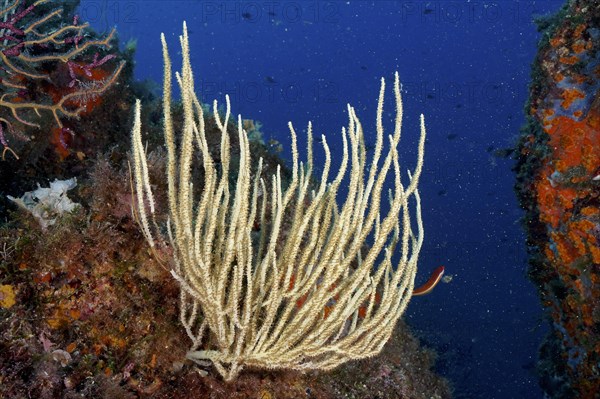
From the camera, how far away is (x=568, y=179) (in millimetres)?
4777

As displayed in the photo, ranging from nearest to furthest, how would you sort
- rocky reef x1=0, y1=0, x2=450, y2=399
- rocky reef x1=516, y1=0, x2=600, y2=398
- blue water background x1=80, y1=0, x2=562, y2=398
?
rocky reef x1=0, y1=0, x2=450, y2=399 → rocky reef x1=516, y1=0, x2=600, y2=398 → blue water background x1=80, y1=0, x2=562, y2=398

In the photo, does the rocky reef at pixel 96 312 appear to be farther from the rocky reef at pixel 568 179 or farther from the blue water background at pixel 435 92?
the blue water background at pixel 435 92

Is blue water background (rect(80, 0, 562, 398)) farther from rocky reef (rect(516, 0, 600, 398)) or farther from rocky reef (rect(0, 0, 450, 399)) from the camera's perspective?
rocky reef (rect(0, 0, 450, 399))

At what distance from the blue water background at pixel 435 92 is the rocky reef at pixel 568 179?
1525 centimetres

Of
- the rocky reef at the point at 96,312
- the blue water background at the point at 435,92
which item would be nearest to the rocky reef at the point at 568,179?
the rocky reef at the point at 96,312

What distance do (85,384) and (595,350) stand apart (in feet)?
17.1

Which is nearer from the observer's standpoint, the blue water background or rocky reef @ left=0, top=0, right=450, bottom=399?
rocky reef @ left=0, top=0, right=450, bottom=399

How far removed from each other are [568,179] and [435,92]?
268 ft

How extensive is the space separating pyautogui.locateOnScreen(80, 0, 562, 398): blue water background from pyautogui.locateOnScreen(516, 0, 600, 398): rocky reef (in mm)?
15255

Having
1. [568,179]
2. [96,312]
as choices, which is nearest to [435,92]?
[568,179]

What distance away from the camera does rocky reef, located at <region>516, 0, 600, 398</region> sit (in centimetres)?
468

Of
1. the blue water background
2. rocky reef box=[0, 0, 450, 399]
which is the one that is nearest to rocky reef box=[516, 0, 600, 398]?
rocky reef box=[0, 0, 450, 399]

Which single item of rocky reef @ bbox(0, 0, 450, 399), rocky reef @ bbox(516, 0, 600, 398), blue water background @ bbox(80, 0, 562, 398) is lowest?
rocky reef @ bbox(0, 0, 450, 399)

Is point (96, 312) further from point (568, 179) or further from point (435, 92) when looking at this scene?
point (435, 92)
